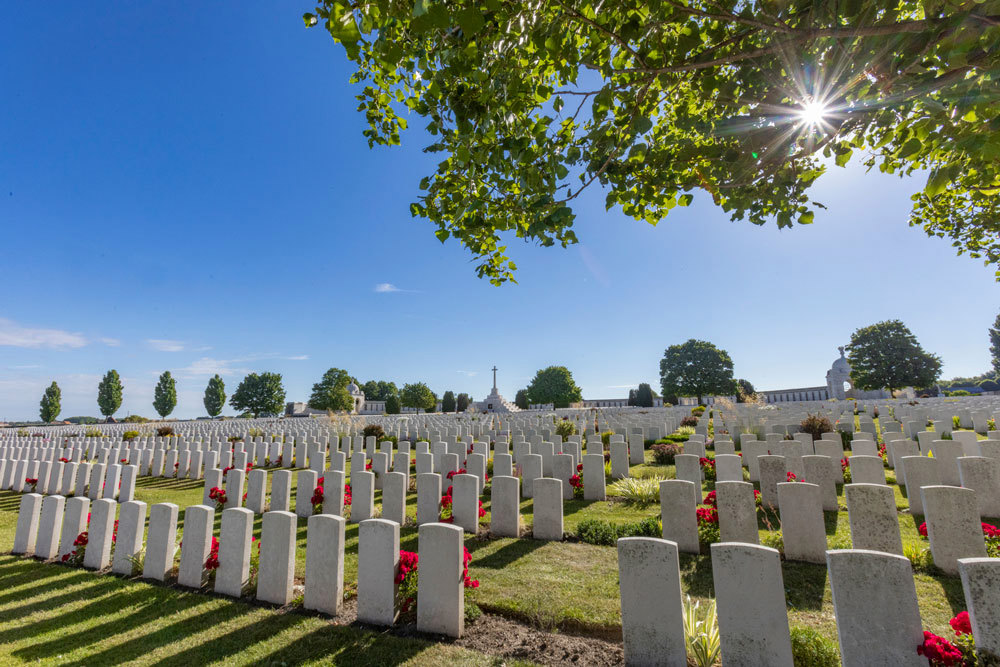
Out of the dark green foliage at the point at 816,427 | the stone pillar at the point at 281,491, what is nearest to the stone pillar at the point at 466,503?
the stone pillar at the point at 281,491

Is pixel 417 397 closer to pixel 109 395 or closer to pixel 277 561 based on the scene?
pixel 109 395

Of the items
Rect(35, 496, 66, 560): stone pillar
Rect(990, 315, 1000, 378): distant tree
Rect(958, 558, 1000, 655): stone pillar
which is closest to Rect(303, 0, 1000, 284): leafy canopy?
Rect(958, 558, 1000, 655): stone pillar

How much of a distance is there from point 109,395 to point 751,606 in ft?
266

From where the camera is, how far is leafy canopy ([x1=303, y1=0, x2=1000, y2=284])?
3.06 metres

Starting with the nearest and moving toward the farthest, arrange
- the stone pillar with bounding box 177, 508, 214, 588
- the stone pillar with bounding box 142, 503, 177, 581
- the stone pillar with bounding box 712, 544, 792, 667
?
1. the stone pillar with bounding box 712, 544, 792, 667
2. the stone pillar with bounding box 177, 508, 214, 588
3. the stone pillar with bounding box 142, 503, 177, 581

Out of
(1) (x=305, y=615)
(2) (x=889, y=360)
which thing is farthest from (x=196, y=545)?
(2) (x=889, y=360)

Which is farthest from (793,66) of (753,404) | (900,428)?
(753,404)


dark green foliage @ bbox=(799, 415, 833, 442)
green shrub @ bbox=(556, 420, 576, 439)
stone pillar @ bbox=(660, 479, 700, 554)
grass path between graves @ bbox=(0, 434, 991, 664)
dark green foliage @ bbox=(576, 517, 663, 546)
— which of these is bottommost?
grass path between graves @ bbox=(0, 434, 991, 664)

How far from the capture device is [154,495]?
963 cm

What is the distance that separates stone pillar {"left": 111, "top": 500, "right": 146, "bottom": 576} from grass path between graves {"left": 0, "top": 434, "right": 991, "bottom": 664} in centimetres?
17

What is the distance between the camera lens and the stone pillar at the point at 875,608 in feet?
7.72

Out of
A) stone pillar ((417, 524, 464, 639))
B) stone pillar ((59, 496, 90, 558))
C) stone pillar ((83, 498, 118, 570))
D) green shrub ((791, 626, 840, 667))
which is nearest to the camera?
green shrub ((791, 626, 840, 667))

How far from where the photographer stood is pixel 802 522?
4.44m

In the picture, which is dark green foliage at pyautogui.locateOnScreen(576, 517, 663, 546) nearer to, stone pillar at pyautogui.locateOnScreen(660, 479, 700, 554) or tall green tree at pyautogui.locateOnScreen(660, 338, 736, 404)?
stone pillar at pyautogui.locateOnScreen(660, 479, 700, 554)
